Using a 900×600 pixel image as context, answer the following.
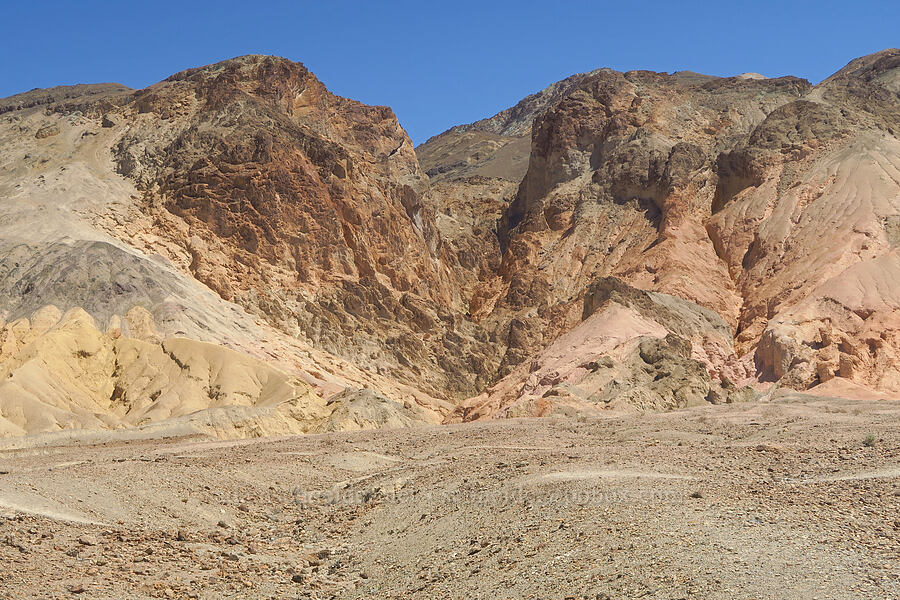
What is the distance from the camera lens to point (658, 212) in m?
66.2

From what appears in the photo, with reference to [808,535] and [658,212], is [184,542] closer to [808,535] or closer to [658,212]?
[808,535]

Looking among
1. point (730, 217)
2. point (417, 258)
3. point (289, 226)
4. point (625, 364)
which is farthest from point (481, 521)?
point (417, 258)

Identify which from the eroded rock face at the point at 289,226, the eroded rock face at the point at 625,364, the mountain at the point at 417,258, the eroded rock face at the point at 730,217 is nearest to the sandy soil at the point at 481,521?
the eroded rock face at the point at 625,364

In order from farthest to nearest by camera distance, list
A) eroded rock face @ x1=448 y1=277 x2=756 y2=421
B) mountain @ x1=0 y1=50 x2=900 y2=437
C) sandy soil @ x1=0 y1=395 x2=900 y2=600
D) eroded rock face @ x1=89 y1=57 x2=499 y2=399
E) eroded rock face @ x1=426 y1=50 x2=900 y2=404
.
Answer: eroded rock face @ x1=89 y1=57 x2=499 y2=399
eroded rock face @ x1=426 y1=50 x2=900 y2=404
mountain @ x1=0 y1=50 x2=900 y2=437
eroded rock face @ x1=448 y1=277 x2=756 y2=421
sandy soil @ x1=0 y1=395 x2=900 y2=600

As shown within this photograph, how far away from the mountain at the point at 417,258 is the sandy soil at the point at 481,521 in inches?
568

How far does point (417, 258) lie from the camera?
2618 inches

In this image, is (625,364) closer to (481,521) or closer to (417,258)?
(481,521)

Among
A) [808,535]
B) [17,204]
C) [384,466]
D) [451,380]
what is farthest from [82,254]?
[808,535]

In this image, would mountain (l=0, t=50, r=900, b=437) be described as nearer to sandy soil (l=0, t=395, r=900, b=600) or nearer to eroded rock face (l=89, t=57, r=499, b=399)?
eroded rock face (l=89, t=57, r=499, b=399)

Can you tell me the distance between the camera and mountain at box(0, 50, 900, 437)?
39.3 meters

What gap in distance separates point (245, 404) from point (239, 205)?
71.8 feet

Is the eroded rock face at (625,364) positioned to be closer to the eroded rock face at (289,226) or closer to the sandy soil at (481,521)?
the eroded rock face at (289,226)

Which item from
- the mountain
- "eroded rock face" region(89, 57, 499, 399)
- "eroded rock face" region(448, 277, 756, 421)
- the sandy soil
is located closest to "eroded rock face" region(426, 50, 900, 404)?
the mountain

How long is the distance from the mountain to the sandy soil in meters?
14.4
